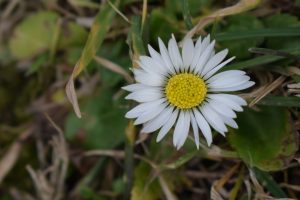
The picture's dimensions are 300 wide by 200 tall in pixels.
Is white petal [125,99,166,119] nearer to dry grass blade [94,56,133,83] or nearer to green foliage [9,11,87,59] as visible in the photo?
dry grass blade [94,56,133,83]

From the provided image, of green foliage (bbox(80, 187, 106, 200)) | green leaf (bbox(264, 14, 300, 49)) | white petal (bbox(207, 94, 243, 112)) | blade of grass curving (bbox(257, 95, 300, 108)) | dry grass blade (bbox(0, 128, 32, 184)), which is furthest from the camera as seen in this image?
dry grass blade (bbox(0, 128, 32, 184))

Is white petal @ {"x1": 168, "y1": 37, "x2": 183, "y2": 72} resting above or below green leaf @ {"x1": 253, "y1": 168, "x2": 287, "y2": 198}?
above

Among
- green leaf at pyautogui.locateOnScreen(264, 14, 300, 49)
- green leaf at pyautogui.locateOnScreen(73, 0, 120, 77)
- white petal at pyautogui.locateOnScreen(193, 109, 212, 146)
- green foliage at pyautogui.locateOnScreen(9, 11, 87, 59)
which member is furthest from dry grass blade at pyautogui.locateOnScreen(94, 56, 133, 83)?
green leaf at pyautogui.locateOnScreen(264, 14, 300, 49)

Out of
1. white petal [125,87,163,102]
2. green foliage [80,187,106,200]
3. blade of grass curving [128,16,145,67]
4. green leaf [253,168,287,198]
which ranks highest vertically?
blade of grass curving [128,16,145,67]

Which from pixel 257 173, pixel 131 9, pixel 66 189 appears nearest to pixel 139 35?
pixel 131 9

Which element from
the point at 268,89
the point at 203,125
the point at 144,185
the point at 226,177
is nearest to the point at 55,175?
the point at 144,185

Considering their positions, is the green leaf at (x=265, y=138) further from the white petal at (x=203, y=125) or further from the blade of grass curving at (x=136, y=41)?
the blade of grass curving at (x=136, y=41)

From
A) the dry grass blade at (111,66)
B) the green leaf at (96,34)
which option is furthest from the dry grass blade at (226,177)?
the green leaf at (96,34)

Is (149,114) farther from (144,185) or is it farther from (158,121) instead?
(144,185)
